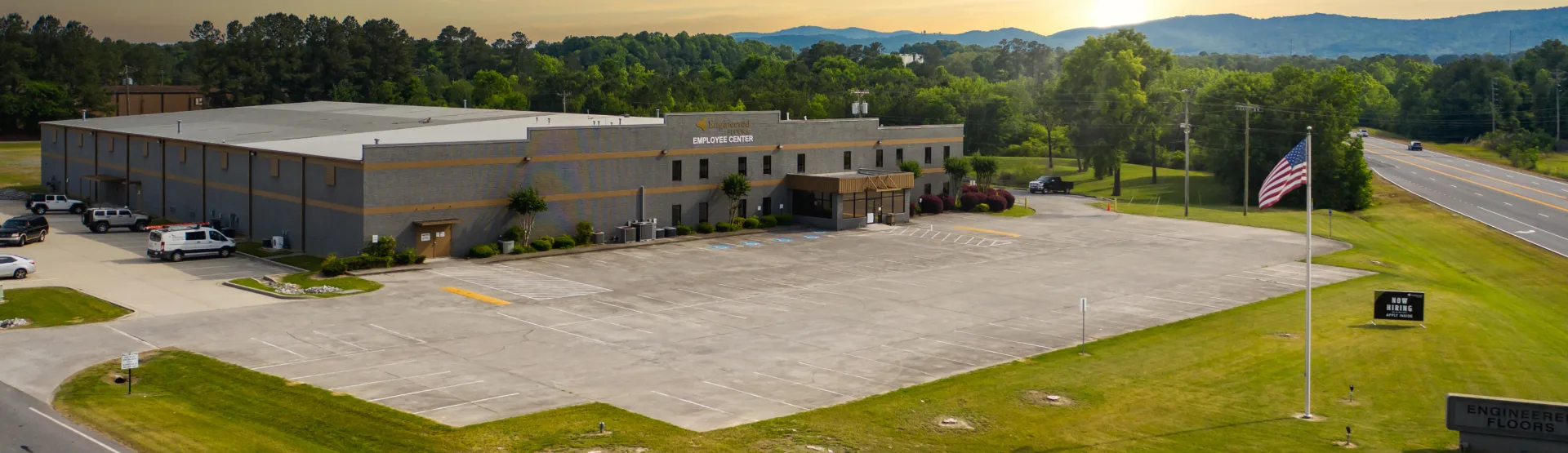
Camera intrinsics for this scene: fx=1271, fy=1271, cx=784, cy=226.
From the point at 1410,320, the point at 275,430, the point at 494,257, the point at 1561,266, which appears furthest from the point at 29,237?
the point at 1561,266

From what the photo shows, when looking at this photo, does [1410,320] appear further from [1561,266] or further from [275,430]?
[275,430]

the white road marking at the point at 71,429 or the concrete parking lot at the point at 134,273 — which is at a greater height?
the concrete parking lot at the point at 134,273

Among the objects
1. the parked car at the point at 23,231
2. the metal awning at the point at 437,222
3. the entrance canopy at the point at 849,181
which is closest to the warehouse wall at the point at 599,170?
the metal awning at the point at 437,222

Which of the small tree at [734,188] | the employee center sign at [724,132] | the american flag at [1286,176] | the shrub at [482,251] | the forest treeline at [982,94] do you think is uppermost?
the forest treeline at [982,94]

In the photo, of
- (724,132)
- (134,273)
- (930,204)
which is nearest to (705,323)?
(134,273)

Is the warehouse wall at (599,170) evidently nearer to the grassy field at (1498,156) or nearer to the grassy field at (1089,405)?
the grassy field at (1089,405)

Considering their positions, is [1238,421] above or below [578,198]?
below
